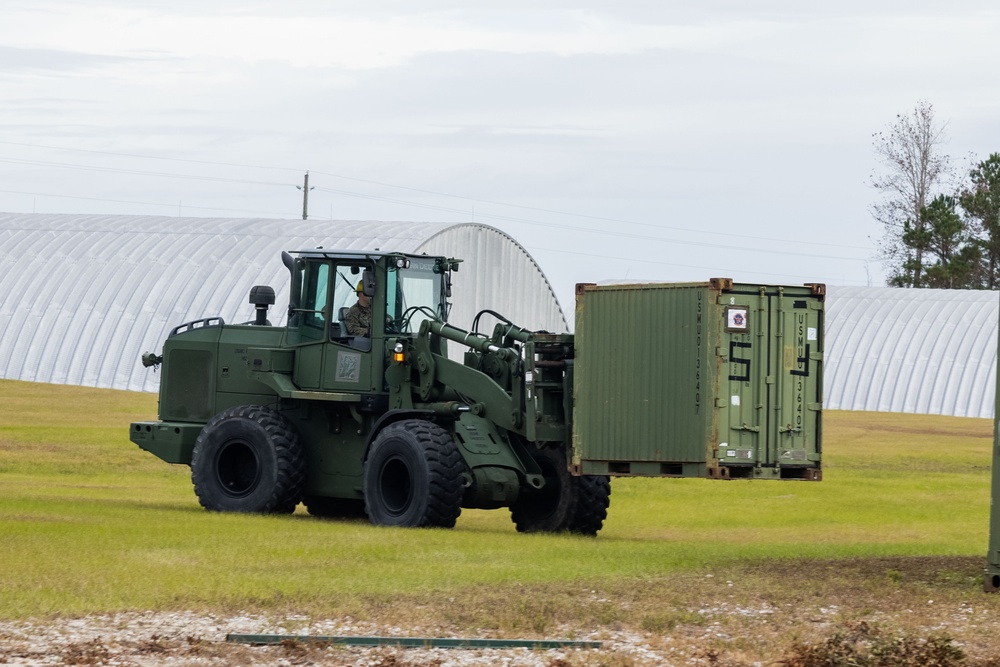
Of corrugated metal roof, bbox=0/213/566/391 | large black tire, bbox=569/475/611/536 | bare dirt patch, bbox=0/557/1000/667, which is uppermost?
corrugated metal roof, bbox=0/213/566/391

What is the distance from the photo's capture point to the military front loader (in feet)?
54.9

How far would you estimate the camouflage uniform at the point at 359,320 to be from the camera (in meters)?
19.3

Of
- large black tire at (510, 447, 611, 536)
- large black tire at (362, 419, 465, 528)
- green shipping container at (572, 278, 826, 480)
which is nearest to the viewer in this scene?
green shipping container at (572, 278, 826, 480)

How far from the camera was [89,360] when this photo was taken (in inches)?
1674

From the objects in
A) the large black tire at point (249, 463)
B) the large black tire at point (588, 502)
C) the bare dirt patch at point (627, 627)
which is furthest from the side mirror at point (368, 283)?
the bare dirt patch at point (627, 627)

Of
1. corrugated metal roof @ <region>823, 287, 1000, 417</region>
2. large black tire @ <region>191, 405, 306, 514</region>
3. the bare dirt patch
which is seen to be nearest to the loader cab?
large black tire @ <region>191, 405, 306, 514</region>

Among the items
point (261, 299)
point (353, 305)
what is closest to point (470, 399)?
point (353, 305)

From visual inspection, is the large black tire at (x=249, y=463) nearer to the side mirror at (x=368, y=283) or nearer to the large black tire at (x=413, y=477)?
the large black tire at (x=413, y=477)

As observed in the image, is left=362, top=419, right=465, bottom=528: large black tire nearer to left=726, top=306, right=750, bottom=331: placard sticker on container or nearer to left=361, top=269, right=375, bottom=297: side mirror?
left=361, top=269, right=375, bottom=297: side mirror

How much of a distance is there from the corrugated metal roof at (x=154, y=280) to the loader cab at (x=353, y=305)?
22554 millimetres

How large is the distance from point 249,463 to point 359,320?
A: 86.9 inches

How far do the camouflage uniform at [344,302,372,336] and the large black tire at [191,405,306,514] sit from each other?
134 centimetres

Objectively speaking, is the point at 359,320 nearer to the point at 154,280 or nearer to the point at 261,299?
the point at 261,299

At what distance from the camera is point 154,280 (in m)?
44.6
